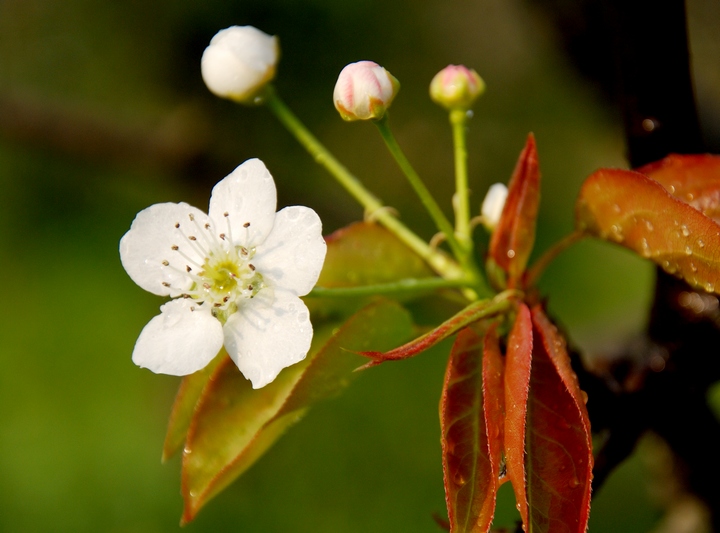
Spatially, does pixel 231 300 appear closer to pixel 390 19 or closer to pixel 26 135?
pixel 26 135

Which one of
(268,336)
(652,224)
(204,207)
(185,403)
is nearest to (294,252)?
(268,336)

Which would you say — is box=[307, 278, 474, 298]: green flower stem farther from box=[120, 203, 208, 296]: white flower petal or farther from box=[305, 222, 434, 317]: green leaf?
box=[120, 203, 208, 296]: white flower petal

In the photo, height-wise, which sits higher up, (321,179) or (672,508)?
(321,179)

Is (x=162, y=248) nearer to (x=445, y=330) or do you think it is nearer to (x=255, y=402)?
(x=255, y=402)

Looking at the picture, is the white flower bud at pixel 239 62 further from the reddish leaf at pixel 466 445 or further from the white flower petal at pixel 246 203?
the reddish leaf at pixel 466 445

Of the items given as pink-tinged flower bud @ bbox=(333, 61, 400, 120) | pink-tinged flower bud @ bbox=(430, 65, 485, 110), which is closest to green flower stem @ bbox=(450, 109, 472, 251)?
pink-tinged flower bud @ bbox=(430, 65, 485, 110)

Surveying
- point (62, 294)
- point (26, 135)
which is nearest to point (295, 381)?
point (26, 135)
